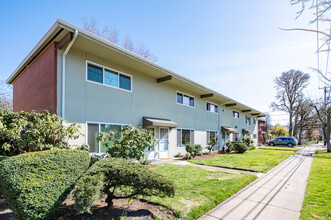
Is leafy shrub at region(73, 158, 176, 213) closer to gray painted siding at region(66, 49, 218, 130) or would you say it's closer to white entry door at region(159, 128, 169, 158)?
gray painted siding at region(66, 49, 218, 130)

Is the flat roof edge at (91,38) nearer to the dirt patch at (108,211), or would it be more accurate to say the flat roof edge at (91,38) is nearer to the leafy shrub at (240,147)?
the dirt patch at (108,211)

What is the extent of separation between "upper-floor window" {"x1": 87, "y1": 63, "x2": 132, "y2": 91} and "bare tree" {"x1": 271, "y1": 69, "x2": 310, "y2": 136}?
115ft

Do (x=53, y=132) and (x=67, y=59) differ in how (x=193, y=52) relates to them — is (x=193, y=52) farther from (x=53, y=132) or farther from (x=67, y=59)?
(x=53, y=132)

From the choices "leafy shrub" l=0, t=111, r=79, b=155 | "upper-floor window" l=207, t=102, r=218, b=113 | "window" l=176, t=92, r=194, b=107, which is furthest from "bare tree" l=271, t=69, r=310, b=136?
"leafy shrub" l=0, t=111, r=79, b=155

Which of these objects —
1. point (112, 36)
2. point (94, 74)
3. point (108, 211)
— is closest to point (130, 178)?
point (108, 211)

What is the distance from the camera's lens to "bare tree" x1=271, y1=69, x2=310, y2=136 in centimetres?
3319

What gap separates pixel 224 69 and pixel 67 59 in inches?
467

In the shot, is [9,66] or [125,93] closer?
[125,93]

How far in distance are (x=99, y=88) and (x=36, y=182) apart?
19.9 feet

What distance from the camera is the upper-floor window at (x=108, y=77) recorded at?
8.39 metres

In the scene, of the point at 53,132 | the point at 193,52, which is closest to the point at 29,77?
the point at 53,132

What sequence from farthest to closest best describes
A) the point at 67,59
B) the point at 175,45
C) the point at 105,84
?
the point at 175,45 < the point at 105,84 < the point at 67,59

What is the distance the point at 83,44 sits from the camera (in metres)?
7.58

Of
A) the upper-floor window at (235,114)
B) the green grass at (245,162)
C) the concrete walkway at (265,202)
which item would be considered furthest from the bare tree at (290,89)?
the concrete walkway at (265,202)
